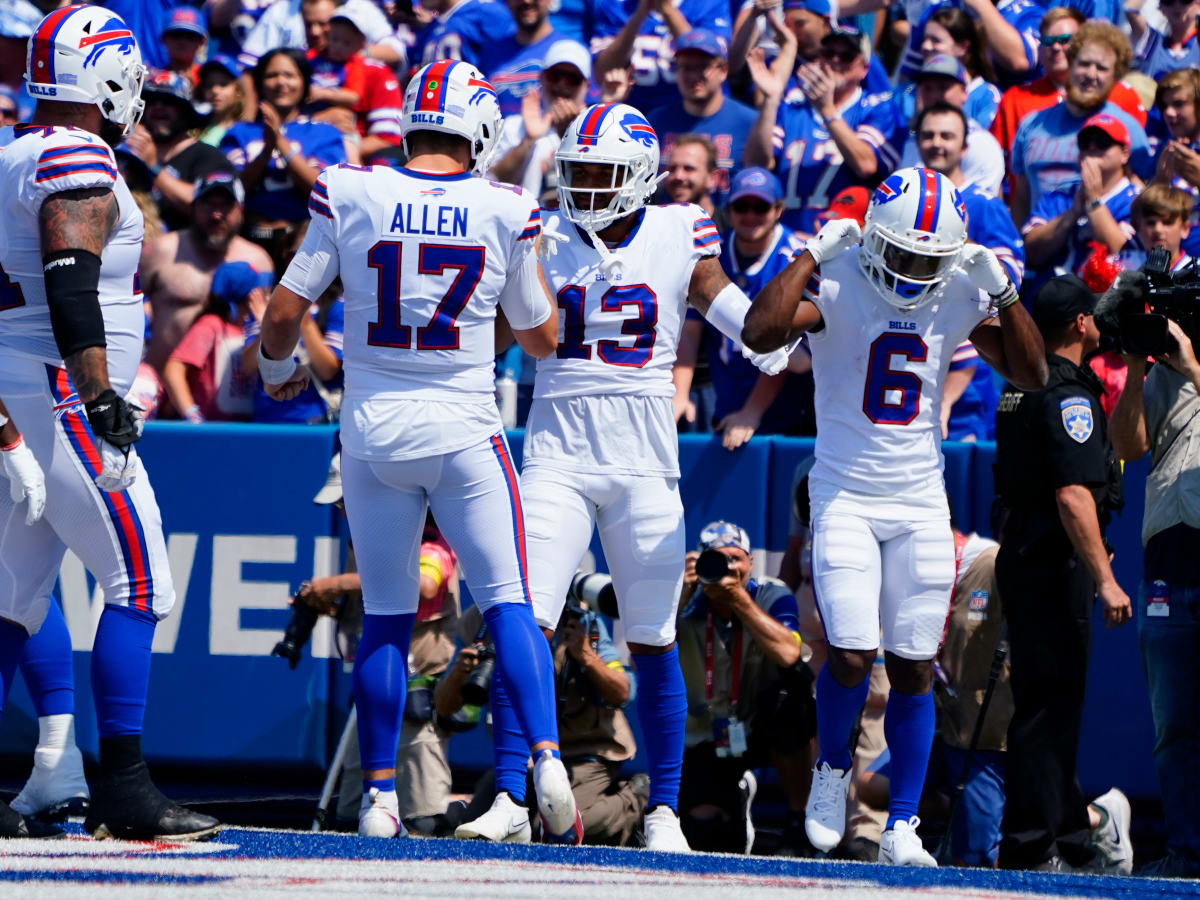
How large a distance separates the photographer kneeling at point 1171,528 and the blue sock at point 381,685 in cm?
232

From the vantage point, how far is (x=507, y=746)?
4.77 meters

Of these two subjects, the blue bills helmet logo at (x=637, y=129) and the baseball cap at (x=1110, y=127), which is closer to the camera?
the blue bills helmet logo at (x=637, y=129)

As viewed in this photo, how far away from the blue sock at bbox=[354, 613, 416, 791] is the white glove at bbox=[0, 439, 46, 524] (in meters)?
0.98

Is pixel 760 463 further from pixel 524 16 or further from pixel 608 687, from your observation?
pixel 524 16

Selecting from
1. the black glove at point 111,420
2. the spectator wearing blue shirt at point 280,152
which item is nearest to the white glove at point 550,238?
the black glove at point 111,420

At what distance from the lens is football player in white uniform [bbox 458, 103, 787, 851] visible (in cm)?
510

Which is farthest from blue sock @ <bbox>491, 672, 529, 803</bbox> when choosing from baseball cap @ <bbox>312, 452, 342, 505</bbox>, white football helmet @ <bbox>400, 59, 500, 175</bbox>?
white football helmet @ <bbox>400, 59, 500, 175</bbox>

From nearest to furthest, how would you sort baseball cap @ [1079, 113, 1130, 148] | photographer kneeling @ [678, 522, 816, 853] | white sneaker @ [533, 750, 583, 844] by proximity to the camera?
white sneaker @ [533, 750, 583, 844] < photographer kneeling @ [678, 522, 816, 853] < baseball cap @ [1079, 113, 1130, 148]

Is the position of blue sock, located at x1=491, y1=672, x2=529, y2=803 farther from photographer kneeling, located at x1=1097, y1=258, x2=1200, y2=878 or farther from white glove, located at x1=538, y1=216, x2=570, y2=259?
photographer kneeling, located at x1=1097, y1=258, x2=1200, y2=878

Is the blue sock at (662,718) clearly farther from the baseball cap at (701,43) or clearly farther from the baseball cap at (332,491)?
the baseball cap at (701,43)

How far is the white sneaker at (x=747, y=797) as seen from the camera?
5961mm

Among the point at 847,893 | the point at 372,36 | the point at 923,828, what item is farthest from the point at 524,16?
the point at 847,893

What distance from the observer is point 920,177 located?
5148 mm

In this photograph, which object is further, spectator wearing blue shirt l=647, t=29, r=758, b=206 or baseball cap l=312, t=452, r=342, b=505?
spectator wearing blue shirt l=647, t=29, r=758, b=206
